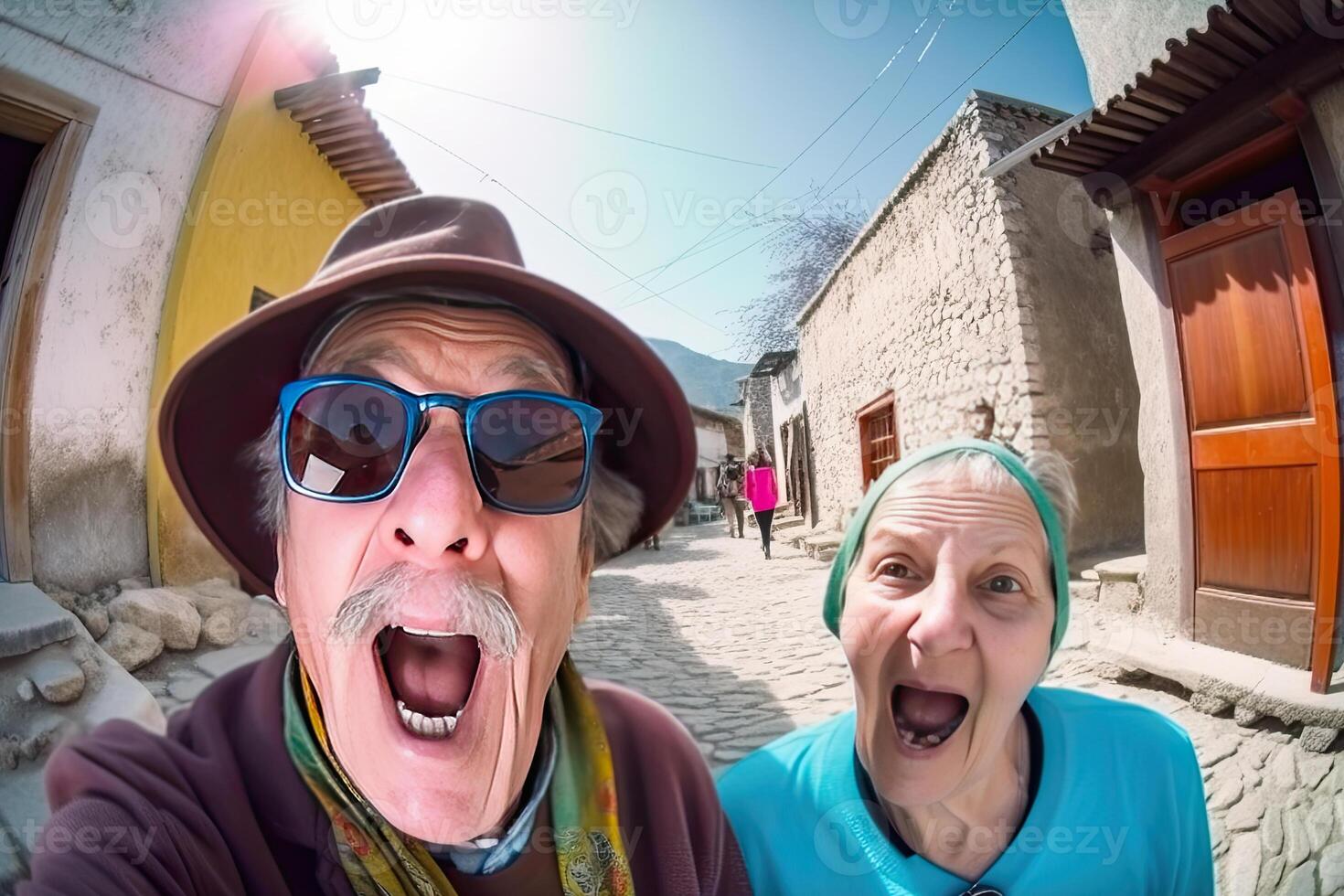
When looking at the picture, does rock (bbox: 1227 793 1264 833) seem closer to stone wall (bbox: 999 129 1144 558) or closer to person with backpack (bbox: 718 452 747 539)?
stone wall (bbox: 999 129 1144 558)

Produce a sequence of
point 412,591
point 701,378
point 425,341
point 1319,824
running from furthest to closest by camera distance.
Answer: point 1319,824 → point 701,378 → point 425,341 → point 412,591

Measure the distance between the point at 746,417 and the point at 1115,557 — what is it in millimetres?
587

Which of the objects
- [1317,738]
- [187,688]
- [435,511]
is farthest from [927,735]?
[187,688]

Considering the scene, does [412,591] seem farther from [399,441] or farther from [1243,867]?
[1243,867]

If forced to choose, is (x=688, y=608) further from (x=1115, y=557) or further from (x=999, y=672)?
(x=1115, y=557)

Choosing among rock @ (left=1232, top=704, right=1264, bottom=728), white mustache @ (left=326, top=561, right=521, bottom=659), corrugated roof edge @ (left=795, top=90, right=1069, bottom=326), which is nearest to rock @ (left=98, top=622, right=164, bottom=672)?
white mustache @ (left=326, top=561, right=521, bottom=659)

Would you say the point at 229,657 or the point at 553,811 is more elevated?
the point at 229,657

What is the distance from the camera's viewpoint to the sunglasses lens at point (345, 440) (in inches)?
27.5

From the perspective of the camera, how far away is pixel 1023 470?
831 mm

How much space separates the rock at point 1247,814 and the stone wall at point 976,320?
530 mm

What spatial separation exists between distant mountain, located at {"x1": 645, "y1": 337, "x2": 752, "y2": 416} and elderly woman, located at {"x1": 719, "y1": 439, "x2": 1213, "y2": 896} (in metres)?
0.25

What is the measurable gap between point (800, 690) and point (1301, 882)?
0.86 metres

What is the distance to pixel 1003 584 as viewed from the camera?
32.4 inches

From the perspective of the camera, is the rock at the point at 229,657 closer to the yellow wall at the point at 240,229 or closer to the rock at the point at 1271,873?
the yellow wall at the point at 240,229
